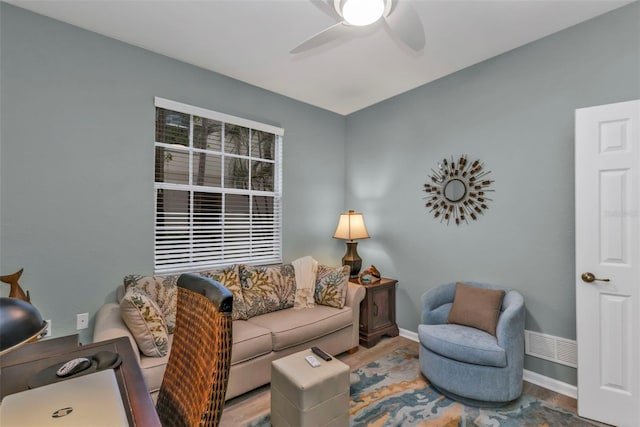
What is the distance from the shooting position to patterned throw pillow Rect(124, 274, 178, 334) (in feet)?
7.67

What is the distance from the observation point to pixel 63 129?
229 centimetres

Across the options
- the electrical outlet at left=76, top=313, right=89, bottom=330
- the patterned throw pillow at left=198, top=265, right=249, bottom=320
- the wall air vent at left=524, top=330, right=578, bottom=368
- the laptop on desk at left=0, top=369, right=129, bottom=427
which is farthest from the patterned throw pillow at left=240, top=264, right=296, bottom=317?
the wall air vent at left=524, top=330, right=578, bottom=368

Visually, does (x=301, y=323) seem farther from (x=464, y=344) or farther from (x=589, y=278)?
(x=589, y=278)

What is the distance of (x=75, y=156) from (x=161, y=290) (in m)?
1.22

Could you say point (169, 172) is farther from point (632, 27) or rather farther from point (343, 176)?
point (632, 27)

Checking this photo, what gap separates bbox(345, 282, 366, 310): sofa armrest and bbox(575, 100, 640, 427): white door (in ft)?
5.62

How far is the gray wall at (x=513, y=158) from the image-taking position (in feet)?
7.55

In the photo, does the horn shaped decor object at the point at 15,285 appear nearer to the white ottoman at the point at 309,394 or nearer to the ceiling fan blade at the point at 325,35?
the white ottoman at the point at 309,394

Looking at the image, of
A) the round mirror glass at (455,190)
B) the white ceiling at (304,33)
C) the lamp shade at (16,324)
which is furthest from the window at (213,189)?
the lamp shade at (16,324)

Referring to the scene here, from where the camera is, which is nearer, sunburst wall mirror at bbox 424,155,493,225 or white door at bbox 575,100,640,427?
white door at bbox 575,100,640,427

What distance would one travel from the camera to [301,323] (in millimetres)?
2645

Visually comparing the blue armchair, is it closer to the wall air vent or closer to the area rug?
the area rug

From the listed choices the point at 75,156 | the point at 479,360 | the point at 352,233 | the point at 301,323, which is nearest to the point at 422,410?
the point at 479,360

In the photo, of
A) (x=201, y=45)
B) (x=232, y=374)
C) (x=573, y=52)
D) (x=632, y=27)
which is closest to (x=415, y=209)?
(x=573, y=52)
